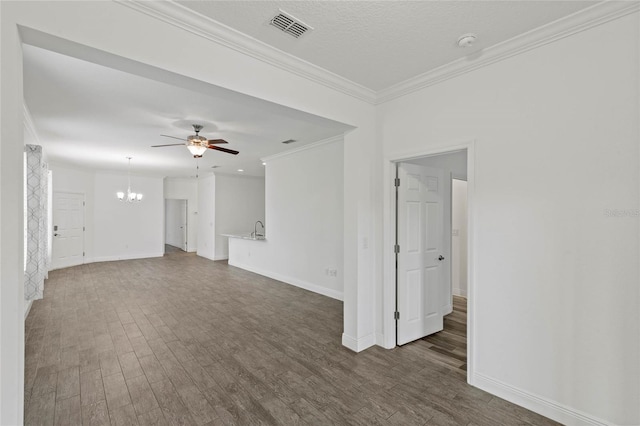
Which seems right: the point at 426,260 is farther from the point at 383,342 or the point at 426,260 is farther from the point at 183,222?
the point at 183,222

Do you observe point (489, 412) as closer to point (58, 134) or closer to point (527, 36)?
point (527, 36)

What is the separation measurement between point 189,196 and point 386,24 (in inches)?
430

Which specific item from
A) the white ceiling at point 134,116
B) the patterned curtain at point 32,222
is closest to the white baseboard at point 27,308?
the patterned curtain at point 32,222

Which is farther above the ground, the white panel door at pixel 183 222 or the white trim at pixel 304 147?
the white trim at pixel 304 147

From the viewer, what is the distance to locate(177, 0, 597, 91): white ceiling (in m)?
1.96

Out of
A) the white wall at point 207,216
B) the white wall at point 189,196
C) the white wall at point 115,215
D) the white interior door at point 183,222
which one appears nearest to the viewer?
the white wall at point 115,215

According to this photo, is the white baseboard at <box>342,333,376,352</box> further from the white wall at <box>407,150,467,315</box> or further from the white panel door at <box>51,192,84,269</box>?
the white panel door at <box>51,192,84,269</box>

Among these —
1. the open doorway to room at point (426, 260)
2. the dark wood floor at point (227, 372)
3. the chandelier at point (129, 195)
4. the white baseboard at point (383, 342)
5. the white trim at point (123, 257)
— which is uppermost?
the chandelier at point (129, 195)

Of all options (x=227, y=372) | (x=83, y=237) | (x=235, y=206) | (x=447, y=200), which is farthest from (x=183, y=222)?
(x=447, y=200)

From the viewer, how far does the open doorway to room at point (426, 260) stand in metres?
3.39

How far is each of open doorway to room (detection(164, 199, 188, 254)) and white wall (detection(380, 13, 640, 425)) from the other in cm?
1143

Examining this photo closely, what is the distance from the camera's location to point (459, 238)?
17.9 ft

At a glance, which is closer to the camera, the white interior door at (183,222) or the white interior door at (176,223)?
the white interior door at (183,222)

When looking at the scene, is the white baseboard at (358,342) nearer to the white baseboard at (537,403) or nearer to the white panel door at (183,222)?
the white baseboard at (537,403)
